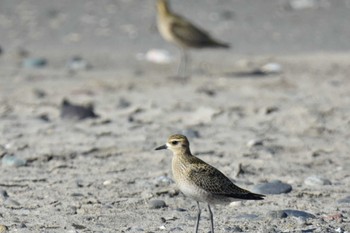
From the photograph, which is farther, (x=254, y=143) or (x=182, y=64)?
(x=182, y=64)

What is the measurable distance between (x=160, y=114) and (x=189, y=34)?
3.38m

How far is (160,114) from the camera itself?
35.1ft

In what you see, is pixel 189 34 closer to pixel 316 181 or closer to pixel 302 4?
pixel 302 4

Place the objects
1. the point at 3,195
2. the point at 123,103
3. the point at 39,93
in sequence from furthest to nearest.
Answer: the point at 39,93, the point at 123,103, the point at 3,195

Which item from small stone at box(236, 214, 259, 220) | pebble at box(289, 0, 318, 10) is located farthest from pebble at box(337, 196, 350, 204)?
pebble at box(289, 0, 318, 10)

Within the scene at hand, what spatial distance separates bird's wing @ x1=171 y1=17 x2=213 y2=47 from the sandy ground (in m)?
0.38

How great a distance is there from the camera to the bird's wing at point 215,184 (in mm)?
6750

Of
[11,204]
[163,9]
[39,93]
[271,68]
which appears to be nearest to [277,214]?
[11,204]

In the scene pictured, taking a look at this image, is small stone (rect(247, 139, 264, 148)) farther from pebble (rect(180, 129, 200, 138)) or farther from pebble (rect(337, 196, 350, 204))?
pebble (rect(337, 196, 350, 204))

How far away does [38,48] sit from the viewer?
49.5 ft

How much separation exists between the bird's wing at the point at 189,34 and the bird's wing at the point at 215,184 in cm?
711

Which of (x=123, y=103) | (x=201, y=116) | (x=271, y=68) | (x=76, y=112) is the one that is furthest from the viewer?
(x=271, y=68)

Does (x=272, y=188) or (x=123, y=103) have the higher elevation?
(x=272, y=188)

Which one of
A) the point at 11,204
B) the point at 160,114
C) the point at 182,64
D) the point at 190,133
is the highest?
the point at 11,204
